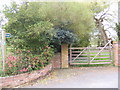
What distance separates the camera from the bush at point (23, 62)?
3.63 m

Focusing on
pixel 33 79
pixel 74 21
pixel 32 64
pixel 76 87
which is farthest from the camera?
pixel 74 21

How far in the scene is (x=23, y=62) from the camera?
3818mm

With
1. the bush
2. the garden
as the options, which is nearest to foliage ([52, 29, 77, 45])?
the garden

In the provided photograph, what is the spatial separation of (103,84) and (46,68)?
2462mm

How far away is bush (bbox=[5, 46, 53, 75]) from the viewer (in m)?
3.63

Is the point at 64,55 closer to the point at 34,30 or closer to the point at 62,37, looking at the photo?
the point at 62,37

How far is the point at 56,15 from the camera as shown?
4980 mm

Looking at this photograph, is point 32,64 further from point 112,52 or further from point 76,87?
point 112,52

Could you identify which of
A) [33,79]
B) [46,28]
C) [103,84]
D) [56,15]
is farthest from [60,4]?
[103,84]

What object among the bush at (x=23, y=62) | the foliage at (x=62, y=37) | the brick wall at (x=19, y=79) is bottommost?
the brick wall at (x=19, y=79)

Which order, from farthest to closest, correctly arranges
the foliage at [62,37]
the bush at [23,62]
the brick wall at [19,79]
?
the foliage at [62,37] < the bush at [23,62] < the brick wall at [19,79]

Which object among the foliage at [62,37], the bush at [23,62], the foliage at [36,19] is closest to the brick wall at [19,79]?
the bush at [23,62]

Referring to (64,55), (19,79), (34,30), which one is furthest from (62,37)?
(19,79)

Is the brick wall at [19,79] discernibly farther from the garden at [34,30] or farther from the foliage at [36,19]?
the foliage at [36,19]
